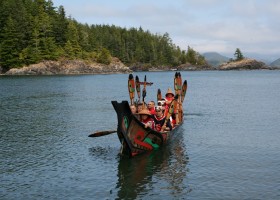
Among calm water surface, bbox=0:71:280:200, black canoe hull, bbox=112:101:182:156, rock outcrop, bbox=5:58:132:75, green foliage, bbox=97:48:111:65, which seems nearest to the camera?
calm water surface, bbox=0:71:280:200

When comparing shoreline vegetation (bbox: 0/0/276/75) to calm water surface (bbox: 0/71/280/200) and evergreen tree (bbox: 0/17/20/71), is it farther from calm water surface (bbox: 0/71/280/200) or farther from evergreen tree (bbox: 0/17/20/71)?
calm water surface (bbox: 0/71/280/200)

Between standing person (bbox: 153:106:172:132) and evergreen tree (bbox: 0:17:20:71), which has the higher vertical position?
evergreen tree (bbox: 0:17:20:71)

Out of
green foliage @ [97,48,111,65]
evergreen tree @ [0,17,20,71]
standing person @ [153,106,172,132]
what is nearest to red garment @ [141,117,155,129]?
standing person @ [153,106,172,132]

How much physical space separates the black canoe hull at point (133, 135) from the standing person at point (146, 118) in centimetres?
97

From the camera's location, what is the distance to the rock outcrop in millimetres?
140875

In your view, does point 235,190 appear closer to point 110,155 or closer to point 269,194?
point 269,194

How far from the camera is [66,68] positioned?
153000 millimetres

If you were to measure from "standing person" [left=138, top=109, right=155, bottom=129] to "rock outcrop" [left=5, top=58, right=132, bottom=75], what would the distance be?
119961 mm

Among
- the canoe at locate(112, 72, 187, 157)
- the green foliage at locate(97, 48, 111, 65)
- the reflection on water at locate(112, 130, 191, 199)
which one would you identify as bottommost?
the reflection on water at locate(112, 130, 191, 199)

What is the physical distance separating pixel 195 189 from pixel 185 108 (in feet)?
112

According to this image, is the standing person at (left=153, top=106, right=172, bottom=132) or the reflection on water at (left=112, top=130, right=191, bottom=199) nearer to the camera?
the reflection on water at (left=112, top=130, right=191, bottom=199)

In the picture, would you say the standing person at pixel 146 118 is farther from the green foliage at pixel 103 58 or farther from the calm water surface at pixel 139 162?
the green foliage at pixel 103 58

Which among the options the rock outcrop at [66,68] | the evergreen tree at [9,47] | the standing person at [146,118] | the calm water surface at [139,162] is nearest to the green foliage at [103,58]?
the rock outcrop at [66,68]

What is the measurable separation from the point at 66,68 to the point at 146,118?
12925cm
